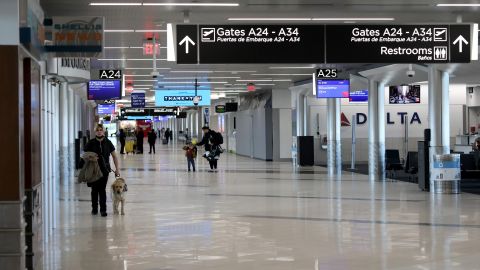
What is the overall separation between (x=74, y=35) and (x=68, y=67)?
492cm

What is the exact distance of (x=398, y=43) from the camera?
1139 cm

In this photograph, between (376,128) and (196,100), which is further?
(196,100)

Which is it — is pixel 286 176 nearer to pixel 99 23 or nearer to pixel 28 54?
pixel 99 23

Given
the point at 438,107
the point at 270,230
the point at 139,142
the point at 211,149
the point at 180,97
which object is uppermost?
the point at 180,97

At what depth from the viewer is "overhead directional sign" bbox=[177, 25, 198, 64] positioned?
35.6ft

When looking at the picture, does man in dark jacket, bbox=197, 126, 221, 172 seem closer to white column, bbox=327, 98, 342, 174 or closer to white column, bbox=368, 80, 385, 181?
white column, bbox=327, 98, 342, 174

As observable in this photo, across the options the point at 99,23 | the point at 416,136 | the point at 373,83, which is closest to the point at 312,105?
the point at 416,136

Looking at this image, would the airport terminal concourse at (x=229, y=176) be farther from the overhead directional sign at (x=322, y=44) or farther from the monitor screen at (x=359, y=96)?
the monitor screen at (x=359, y=96)

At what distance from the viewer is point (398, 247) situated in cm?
978

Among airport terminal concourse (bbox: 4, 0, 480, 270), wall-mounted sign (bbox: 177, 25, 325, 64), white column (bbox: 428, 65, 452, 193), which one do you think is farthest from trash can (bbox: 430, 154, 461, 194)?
wall-mounted sign (bbox: 177, 25, 325, 64)

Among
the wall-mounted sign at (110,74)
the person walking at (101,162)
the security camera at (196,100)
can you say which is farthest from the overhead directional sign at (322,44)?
the security camera at (196,100)

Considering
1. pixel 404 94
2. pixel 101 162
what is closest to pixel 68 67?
pixel 101 162

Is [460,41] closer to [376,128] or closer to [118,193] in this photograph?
[118,193]

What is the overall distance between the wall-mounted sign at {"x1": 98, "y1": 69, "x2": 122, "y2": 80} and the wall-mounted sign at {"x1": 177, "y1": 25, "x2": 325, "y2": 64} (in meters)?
13.3
